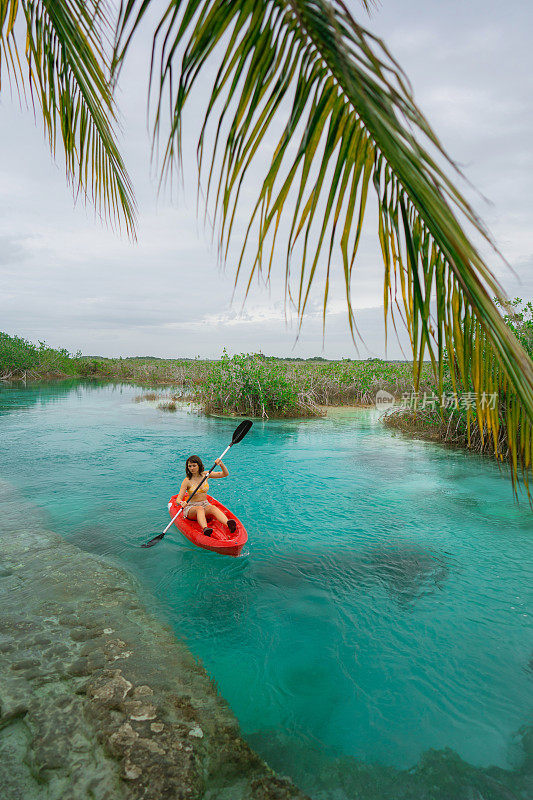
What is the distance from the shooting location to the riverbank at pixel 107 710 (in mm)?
2607

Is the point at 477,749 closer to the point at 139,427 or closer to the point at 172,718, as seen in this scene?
the point at 172,718

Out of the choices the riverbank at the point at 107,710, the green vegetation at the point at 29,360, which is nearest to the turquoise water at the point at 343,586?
the riverbank at the point at 107,710

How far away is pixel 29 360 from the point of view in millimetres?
33406

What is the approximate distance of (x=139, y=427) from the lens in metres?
14.9

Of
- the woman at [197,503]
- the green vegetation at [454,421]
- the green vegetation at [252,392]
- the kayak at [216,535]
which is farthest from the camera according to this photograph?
the green vegetation at [252,392]

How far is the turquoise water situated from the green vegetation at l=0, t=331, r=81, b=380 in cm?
2389

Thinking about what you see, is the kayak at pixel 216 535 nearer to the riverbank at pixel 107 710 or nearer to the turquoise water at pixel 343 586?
the turquoise water at pixel 343 586

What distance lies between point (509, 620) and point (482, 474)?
5397 millimetres

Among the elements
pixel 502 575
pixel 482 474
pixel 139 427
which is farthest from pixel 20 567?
pixel 139 427

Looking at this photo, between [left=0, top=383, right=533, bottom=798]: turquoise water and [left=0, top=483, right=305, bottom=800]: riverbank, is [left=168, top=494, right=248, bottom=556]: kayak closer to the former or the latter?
[left=0, top=383, right=533, bottom=798]: turquoise water

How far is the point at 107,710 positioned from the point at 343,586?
292 centimetres

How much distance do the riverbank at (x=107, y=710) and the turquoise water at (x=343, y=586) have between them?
1.04 ft

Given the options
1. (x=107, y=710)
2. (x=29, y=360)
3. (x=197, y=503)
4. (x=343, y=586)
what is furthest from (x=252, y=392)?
(x=29, y=360)

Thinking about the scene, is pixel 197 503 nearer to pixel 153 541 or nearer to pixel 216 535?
pixel 216 535
